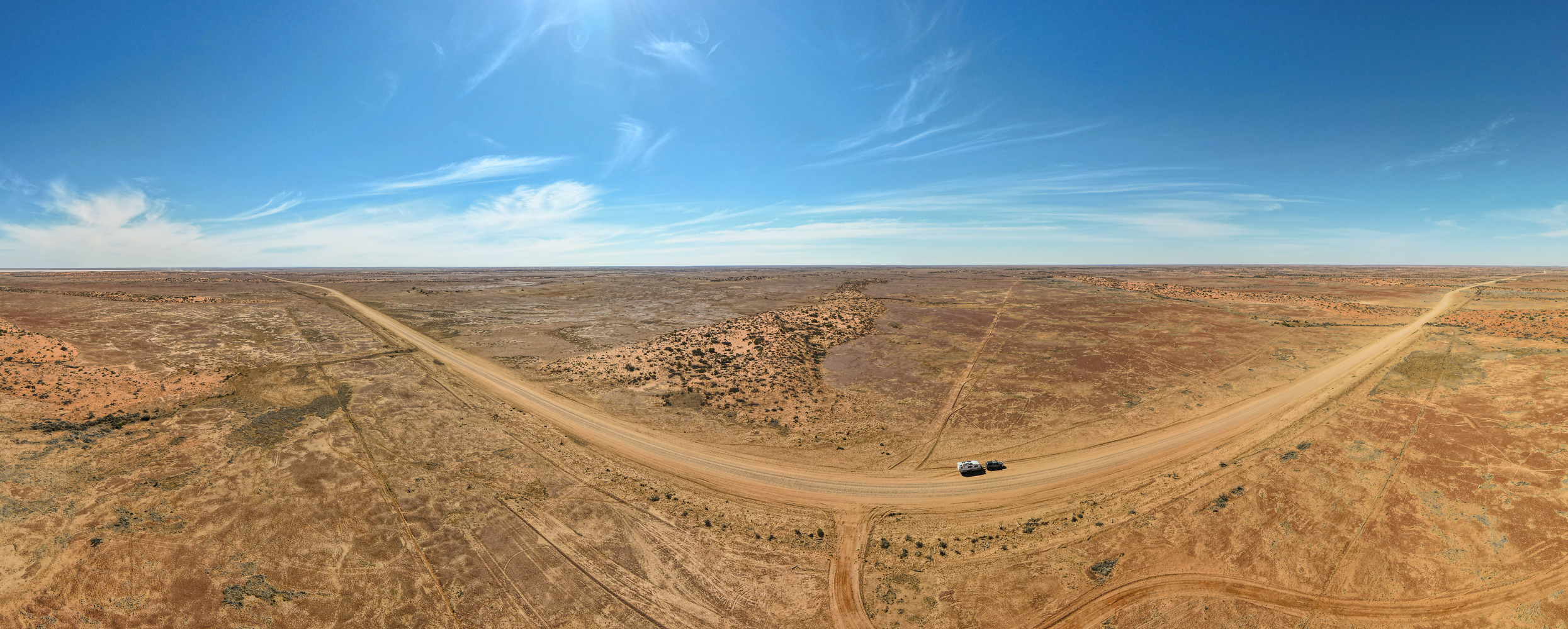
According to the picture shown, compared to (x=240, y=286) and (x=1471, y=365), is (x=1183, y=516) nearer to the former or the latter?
(x=1471, y=365)

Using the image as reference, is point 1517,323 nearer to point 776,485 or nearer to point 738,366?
point 738,366

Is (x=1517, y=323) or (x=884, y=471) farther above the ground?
(x=1517, y=323)

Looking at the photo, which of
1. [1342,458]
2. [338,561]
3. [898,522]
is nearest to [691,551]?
[898,522]

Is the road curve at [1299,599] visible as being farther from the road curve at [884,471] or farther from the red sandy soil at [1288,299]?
the red sandy soil at [1288,299]

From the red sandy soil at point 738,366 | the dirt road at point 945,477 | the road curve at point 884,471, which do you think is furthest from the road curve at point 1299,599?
the red sandy soil at point 738,366

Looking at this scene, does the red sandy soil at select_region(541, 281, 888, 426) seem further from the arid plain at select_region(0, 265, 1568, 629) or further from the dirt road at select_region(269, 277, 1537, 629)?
the dirt road at select_region(269, 277, 1537, 629)

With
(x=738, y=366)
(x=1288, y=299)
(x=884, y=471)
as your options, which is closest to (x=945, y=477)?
(x=884, y=471)
